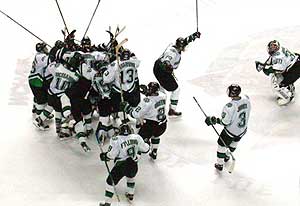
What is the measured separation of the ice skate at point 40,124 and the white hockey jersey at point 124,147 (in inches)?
55.6

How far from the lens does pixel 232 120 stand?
18.9 feet

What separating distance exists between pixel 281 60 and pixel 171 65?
114 centimetres

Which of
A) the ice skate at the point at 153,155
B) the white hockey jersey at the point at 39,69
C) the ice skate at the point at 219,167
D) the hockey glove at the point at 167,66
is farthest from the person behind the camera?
the hockey glove at the point at 167,66

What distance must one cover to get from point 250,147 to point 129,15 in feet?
9.83

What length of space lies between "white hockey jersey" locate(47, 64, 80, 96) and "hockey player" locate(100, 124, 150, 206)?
100 cm

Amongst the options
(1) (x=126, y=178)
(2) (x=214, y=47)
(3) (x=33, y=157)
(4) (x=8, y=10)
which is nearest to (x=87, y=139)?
(3) (x=33, y=157)

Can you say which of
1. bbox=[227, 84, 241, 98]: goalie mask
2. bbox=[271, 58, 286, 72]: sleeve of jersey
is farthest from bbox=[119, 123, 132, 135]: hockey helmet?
bbox=[271, 58, 286, 72]: sleeve of jersey

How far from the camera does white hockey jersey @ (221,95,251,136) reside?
5.70m

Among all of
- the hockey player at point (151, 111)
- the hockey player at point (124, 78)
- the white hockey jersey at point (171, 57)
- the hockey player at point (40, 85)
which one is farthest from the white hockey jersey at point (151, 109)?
the hockey player at point (40, 85)

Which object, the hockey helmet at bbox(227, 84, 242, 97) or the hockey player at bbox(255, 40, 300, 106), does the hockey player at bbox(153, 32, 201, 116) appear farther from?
the hockey helmet at bbox(227, 84, 242, 97)

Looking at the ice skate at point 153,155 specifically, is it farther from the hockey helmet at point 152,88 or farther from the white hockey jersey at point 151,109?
the hockey helmet at point 152,88

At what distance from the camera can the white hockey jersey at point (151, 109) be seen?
5.75m

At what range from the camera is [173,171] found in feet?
19.9

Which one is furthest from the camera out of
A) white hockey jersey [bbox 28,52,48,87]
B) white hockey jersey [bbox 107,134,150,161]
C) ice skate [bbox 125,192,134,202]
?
white hockey jersey [bbox 28,52,48,87]
